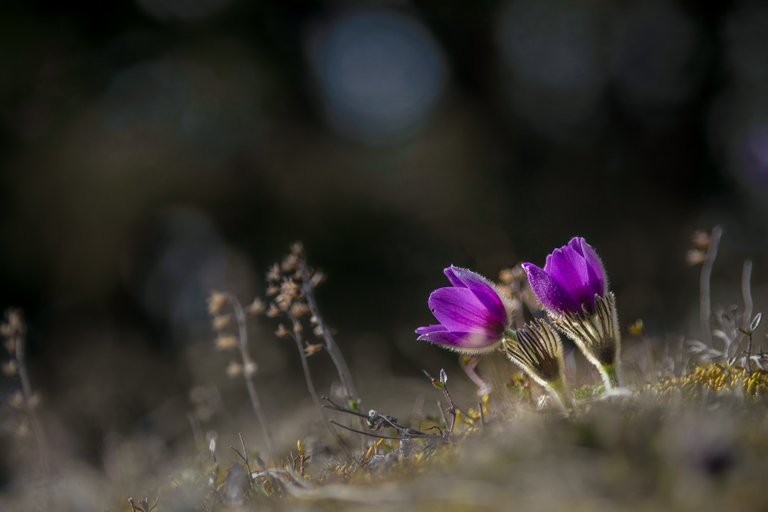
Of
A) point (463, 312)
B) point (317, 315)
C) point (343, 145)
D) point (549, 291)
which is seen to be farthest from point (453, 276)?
point (343, 145)

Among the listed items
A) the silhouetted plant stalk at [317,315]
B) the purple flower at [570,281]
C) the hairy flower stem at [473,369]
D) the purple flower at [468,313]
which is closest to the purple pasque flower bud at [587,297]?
the purple flower at [570,281]

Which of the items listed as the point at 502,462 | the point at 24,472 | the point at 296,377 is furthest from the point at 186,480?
the point at 296,377

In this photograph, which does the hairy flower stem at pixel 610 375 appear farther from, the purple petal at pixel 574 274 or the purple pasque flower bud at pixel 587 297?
the purple petal at pixel 574 274

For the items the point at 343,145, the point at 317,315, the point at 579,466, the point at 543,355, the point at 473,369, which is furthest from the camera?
the point at 343,145

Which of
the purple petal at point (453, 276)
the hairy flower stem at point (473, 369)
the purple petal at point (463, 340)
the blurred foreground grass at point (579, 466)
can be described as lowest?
the hairy flower stem at point (473, 369)

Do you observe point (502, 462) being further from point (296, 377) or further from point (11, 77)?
point (11, 77)

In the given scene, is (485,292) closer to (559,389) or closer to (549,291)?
(549,291)

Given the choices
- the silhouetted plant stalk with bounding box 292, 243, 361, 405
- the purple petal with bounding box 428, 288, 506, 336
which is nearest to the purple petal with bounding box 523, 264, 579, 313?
the purple petal with bounding box 428, 288, 506, 336
